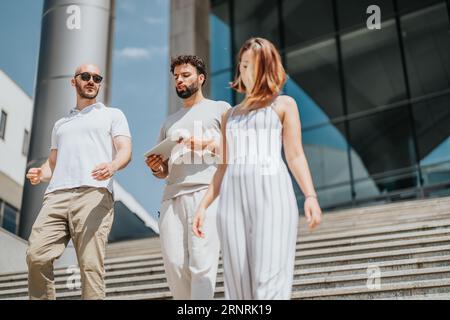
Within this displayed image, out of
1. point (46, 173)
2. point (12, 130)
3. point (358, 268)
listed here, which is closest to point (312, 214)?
point (46, 173)

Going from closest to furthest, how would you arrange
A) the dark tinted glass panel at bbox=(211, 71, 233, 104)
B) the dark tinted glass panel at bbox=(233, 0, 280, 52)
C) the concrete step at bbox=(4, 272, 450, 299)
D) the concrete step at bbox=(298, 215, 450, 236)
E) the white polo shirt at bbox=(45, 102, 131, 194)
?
the white polo shirt at bbox=(45, 102, 131, 194)
the concrete step at bbox=(4, 272, 450, 299)
the concrete step at bbox=(298, 215, 450, 236)
the dark tinted glass panel at bbox=(211, 71, 233, 104)
the dark tinted glass panel at bbox=(233, 0, 280, 52)

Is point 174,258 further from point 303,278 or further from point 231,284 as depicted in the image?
point 303,278

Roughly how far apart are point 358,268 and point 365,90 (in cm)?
1228

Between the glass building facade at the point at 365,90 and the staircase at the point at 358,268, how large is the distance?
7130 millimetres

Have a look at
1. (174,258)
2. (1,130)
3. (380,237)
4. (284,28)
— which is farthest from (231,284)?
(1,130)

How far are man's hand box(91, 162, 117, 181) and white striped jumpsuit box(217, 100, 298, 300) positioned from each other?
1043mm

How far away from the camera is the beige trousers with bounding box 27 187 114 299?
13.7 feet

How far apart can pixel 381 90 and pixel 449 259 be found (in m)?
12.2

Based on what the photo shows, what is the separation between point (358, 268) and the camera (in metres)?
6.46

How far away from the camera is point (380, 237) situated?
297 inches

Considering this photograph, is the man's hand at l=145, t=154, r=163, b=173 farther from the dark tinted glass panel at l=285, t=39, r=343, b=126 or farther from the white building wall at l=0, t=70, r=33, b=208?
the white building wall at l=0, t=70, r=33, b=208

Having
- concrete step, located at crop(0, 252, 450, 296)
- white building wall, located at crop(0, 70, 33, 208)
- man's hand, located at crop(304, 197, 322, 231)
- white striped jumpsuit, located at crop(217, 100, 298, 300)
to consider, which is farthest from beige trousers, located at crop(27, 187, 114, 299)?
white building wall, located at crop(0, 70, 33, 208)

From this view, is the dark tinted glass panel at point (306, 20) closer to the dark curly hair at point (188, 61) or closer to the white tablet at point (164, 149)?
the dark curly hair at point (188, 61)

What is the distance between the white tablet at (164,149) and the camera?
13.5ft
